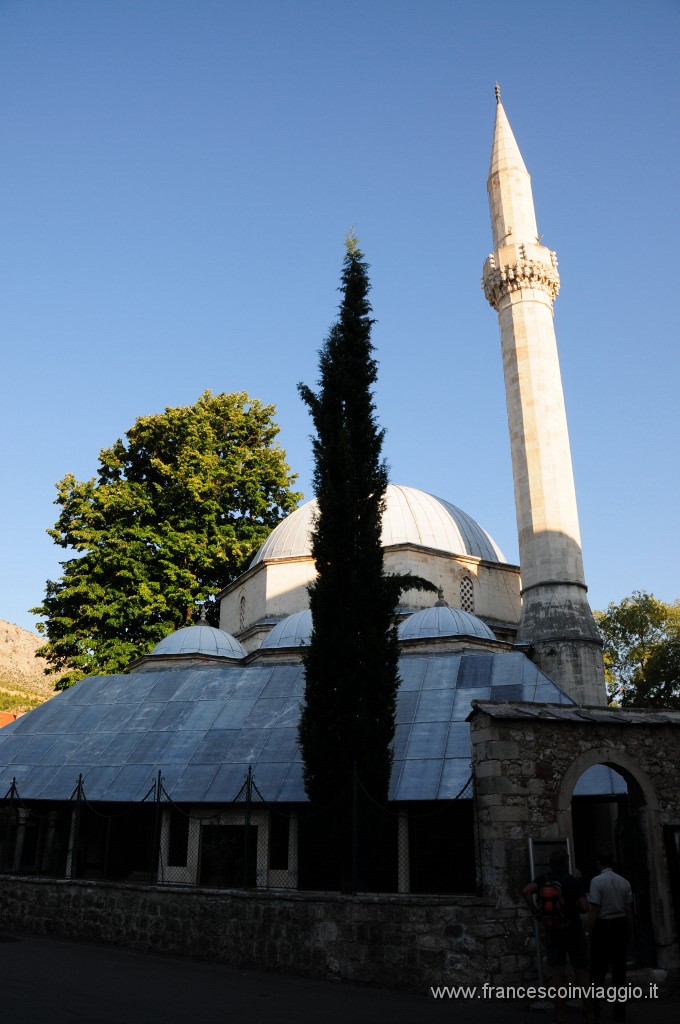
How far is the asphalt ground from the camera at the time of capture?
673 centimetres

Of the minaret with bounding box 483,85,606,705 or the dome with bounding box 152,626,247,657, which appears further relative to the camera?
the dome with bounding box 152,626,247,657

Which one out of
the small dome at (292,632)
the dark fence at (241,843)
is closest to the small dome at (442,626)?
the small dome at (292,632)

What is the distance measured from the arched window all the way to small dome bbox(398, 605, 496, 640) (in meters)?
3.99

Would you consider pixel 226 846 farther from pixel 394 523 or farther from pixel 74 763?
pixel 394 523

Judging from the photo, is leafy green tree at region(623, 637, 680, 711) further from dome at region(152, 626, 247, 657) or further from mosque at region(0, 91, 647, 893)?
dome at region(152, 626, 247, 657)

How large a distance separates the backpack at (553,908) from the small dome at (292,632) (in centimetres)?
1164

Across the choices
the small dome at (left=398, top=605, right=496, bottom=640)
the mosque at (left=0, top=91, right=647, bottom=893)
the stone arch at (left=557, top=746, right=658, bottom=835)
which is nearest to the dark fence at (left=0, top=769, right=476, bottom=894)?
the mosque at (left=0, top=91, right=647, bottom=893)

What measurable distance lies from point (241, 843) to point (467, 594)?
11.1m

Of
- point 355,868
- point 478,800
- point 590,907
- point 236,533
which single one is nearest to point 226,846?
point 355,868

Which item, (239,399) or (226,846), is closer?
(226,846)

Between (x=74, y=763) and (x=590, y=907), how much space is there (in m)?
9.74

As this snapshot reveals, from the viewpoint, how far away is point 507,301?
22547 millimetres

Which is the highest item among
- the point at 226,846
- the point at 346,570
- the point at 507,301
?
the point at 507,301

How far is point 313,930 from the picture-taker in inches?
345
